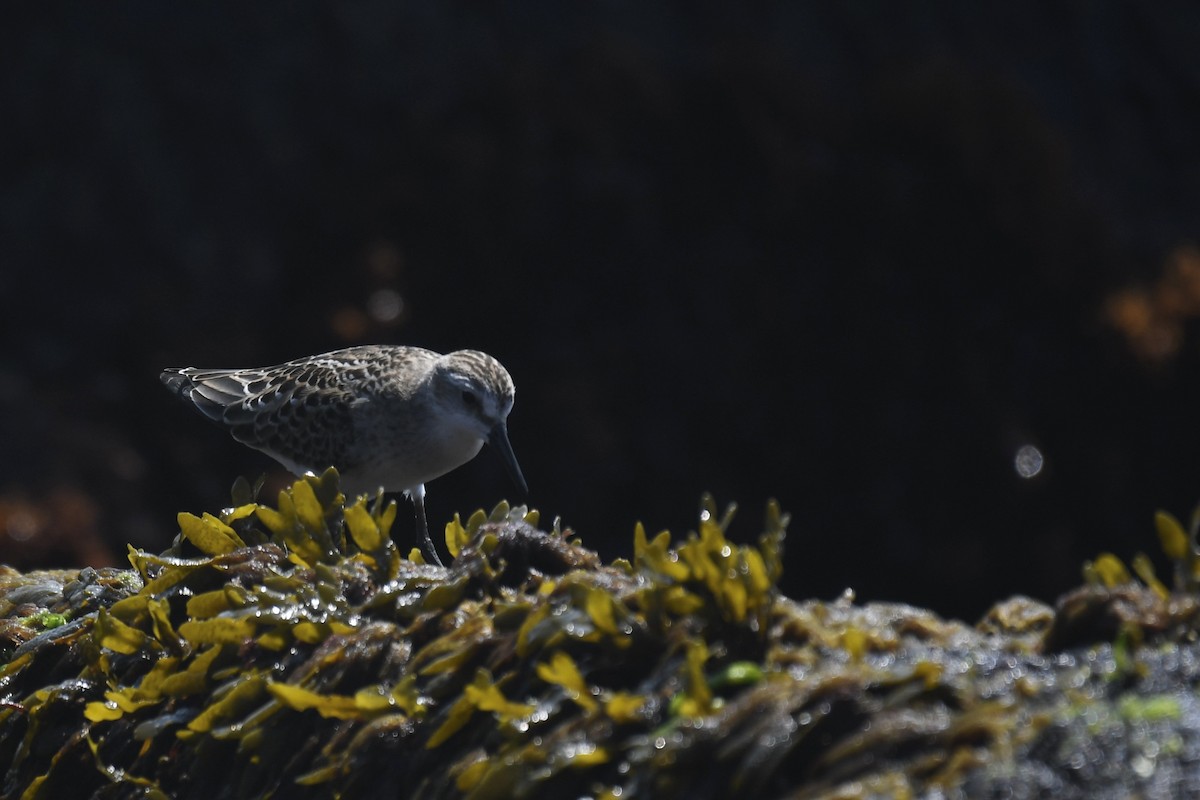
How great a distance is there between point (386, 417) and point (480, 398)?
1.44 feet

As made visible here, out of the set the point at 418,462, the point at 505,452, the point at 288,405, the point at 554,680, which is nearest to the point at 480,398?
the point at 505,452

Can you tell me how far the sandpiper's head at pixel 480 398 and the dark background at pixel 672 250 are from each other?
2.73m

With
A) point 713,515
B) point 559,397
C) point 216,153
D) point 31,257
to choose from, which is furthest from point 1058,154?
point 713,515

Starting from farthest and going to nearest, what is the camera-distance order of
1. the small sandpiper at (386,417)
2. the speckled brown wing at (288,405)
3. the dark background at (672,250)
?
1. the dark background at (672,250)
2. the speckled brown wing at (288,405)
3. the small sandpiper at (386,417)

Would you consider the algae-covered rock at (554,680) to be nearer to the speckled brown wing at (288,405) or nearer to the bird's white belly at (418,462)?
the bird's white belly at (418,462)

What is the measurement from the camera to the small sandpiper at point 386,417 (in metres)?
6.00

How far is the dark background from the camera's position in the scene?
888cm

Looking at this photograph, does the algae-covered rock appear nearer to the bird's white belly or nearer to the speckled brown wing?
the bird's white belly

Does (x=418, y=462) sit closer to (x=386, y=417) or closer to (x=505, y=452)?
(x=386, y=417)

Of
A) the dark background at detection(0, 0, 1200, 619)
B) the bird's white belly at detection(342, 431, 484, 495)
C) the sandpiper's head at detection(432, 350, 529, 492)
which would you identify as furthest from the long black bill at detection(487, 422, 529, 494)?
the dark background at detection(0, 0, 1200, 619)

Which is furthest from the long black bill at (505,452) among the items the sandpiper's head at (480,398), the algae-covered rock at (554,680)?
the algae-covered rock at (554,680)

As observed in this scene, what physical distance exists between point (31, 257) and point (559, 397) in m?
3.39

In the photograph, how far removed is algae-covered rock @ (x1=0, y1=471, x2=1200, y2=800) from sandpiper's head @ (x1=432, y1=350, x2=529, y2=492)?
218 cm

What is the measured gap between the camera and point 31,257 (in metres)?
8.86
